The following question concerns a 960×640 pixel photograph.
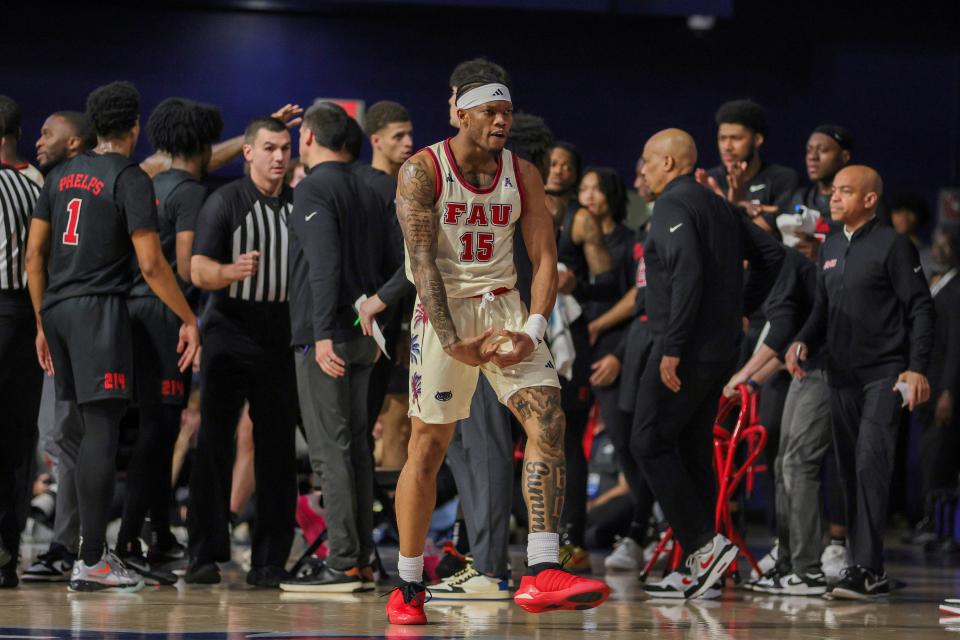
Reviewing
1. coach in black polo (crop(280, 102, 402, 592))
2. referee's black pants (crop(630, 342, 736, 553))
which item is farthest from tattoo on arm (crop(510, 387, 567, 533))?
referee's black pants (crop(630, 342, 736, 553))

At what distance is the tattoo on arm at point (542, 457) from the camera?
493cm

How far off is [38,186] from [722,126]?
3665 millimetres

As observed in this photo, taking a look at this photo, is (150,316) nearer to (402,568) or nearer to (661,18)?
(402,568)

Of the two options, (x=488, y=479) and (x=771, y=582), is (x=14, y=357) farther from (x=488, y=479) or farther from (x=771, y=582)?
(x=771, y=582)

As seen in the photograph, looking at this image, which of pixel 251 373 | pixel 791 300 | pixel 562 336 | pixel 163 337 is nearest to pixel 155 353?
pixel 163 337

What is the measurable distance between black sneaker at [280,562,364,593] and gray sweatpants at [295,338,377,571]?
0.03m

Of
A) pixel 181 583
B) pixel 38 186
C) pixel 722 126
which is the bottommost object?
pixel 181 583

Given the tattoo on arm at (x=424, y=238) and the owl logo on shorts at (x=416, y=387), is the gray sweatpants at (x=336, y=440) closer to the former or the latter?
the owl logo on shorts at (x=416, y=387)

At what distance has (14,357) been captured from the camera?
21.7 feet

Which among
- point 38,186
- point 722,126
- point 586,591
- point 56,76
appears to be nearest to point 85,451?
point 38,186

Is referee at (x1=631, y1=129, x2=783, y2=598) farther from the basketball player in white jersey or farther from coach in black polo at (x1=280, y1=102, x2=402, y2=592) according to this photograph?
the basketball player in white jersey

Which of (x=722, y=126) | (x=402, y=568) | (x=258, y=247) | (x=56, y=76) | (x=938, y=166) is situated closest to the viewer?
(x=402, y=568)

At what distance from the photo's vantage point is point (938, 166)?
1180 centimetres

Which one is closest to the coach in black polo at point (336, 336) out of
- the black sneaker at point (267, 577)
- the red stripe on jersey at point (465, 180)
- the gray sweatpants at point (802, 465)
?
the black sneaker at point (267, 577)
